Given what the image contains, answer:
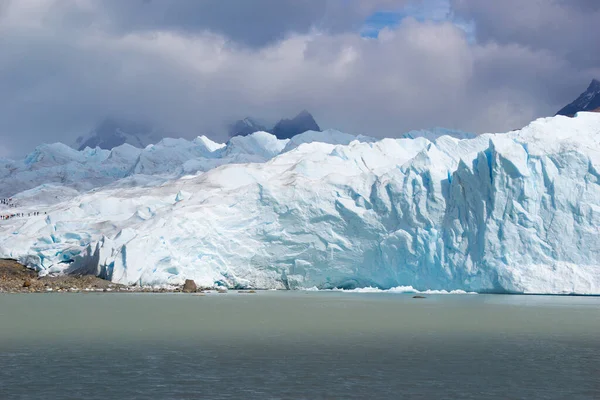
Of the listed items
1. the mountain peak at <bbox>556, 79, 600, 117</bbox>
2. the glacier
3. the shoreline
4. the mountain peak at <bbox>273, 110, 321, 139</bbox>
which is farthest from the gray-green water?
the mountain peak at <bbox>273, 110, 321, 139</bbox>

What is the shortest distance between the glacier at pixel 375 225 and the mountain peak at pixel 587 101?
31.6 metres

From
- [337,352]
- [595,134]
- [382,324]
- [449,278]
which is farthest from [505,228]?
[337,352]

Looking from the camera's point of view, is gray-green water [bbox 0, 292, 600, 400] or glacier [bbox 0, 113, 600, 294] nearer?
gray-green water [bbox 0, 292, 600, 400]

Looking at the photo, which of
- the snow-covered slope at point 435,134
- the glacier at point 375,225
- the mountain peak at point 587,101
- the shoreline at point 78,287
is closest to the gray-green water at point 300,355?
the glacier at point 375,225

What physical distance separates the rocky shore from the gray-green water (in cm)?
1874

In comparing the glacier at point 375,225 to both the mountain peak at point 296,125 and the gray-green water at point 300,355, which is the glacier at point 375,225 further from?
the mountain peak at point 296,125

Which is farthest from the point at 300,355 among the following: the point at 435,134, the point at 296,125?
the point at 296,125

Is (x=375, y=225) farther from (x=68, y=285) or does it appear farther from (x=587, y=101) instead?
(x=587, y=101)

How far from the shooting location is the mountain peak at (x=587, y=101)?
81438 millimetres

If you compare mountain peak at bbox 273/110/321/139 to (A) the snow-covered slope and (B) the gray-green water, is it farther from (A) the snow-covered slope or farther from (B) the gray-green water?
(B) the gray-green water

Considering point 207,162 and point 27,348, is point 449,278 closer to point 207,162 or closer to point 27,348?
point 27,348

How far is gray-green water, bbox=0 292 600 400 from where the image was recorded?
11.1 meters

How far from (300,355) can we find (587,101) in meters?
78.0

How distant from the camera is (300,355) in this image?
48.6 ft
